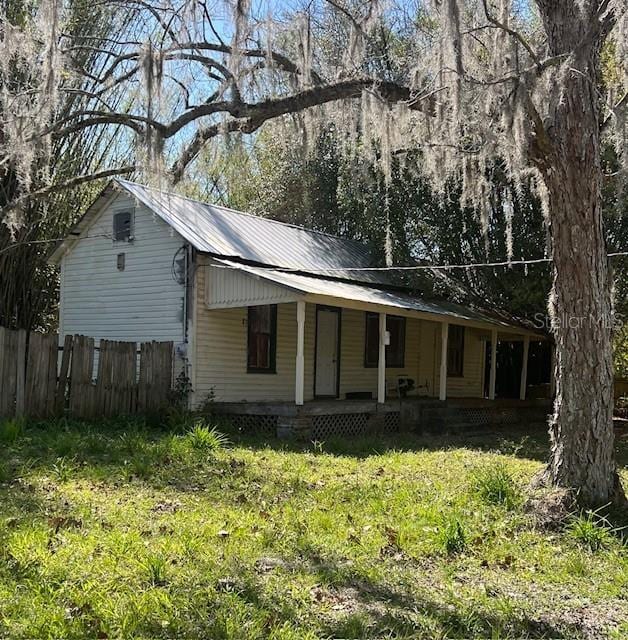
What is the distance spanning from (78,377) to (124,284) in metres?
3.25

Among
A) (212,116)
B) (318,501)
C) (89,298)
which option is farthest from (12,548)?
(89,298)

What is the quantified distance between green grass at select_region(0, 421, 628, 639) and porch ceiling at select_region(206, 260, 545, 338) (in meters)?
3.70

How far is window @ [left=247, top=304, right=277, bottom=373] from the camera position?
Result: 13625mm

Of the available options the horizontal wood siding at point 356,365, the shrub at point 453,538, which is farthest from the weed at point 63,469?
the horizontal wood siding at point 356,365

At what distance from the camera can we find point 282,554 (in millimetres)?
4906

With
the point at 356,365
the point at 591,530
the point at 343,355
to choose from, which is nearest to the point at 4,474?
the point at 591,530

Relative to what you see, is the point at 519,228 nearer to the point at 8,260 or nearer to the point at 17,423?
the point at 17,423

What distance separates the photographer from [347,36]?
823 centimetres

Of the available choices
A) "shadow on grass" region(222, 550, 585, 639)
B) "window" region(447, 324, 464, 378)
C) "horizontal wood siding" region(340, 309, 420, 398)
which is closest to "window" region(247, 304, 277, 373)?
"horizontal wood siding" region(340, 309, 420, 398)

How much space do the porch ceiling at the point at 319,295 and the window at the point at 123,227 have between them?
2.32 metres

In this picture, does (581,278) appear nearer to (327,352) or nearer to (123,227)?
(327,352)

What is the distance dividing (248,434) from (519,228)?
6965mm

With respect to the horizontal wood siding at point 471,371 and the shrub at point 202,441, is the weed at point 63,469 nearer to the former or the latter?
the shrub at point 202,441

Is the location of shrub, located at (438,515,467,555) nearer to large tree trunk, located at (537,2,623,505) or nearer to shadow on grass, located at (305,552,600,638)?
shadow on grass, located at (305,552,600,638)
